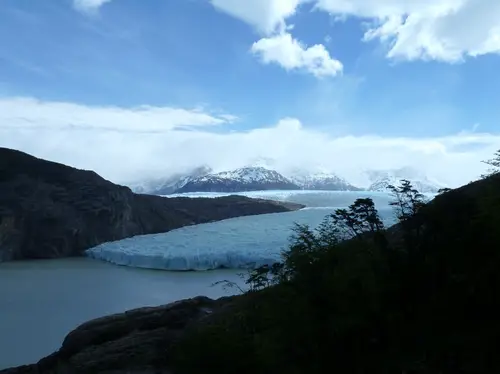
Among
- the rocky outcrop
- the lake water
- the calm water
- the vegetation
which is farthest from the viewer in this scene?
the lake water

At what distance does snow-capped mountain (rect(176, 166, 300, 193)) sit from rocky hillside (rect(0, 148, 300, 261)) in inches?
1490

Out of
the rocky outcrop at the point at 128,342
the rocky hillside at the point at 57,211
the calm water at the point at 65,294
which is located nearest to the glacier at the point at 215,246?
the calm water at the point at 65,294

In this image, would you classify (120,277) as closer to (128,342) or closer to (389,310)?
(128,342)

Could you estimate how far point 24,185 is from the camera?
2136 cm

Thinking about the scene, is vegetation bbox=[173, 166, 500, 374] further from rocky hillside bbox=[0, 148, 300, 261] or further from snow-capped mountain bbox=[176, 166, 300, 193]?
snow-capped mountain bbox=[176, 166, 300, 193]

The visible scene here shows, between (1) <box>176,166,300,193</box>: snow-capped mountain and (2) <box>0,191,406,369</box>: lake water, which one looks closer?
(2) <box>0,191,406,369</box>: lake water

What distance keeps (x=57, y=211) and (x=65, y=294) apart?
9893mm

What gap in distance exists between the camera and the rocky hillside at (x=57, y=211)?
2041 centimetres

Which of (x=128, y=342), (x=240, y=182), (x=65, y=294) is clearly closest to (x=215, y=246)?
(x=65, y=294)

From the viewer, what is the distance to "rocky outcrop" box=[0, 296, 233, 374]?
493 cm

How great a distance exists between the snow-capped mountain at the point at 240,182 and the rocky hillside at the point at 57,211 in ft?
124

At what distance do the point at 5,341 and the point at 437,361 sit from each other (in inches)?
308

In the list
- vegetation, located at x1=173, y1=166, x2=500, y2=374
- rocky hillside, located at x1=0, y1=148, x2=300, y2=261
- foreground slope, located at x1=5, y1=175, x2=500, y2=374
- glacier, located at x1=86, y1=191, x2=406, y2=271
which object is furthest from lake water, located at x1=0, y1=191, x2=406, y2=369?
vegetation, located at x1=173, y1=166, x2=500, y2=374

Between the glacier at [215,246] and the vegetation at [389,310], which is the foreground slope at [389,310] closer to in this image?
the vegetation at [389,310]
